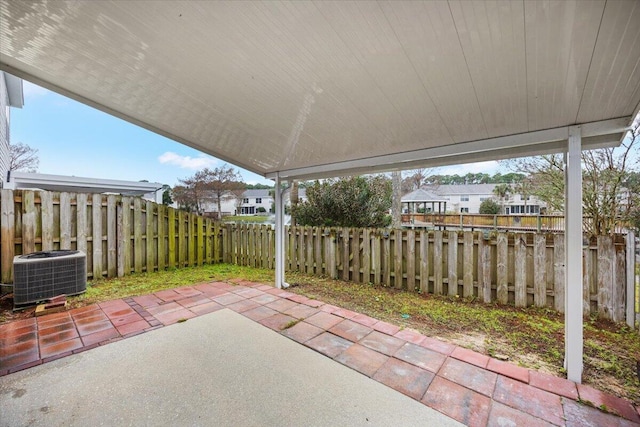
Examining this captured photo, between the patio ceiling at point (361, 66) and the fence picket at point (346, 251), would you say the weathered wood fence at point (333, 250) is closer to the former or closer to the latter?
the fence picket at point (346, 251)

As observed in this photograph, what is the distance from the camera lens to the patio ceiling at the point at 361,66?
136 cm

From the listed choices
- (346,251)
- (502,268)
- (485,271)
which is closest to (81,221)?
(346,251)

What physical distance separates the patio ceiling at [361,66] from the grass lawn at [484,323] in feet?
6.33

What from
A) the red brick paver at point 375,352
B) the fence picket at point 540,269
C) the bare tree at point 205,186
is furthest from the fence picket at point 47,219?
the bare tree at point 205,186

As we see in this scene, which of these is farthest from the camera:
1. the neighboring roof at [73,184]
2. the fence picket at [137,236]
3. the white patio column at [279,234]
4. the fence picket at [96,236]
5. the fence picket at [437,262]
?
the neighboring roof at [73,184]

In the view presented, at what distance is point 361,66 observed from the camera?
1.78 meters

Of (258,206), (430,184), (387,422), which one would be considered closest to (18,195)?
(387,422)

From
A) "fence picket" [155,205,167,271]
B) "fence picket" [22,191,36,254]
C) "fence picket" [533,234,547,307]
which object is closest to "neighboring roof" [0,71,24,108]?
"fence picket" [22,191,36,254]

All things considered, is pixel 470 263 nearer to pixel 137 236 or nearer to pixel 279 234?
pixel 279 234

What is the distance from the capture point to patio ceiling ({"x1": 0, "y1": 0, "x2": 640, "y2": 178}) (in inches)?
53.7

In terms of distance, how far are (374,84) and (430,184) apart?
24.7 metres

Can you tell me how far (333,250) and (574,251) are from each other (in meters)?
3.87

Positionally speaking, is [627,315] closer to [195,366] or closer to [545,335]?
[545,335]

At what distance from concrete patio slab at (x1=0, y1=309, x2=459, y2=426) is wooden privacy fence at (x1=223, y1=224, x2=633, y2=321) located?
272cm
